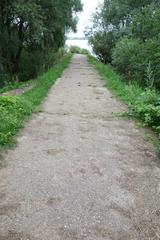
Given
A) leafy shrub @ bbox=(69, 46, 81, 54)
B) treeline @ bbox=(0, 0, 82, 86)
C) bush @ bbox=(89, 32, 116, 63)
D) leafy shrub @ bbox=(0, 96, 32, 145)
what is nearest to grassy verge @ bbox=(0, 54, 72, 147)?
leafy shrub @ bbox=(0, 96, 32, 145)

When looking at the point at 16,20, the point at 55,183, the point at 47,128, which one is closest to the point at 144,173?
the point at 55,183

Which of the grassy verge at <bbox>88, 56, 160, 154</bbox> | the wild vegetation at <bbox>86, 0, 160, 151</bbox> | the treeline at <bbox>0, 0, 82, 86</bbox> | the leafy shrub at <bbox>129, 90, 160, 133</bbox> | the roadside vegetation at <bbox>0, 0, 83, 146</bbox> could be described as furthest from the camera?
the treeline at <bbox>0, 0, 82, 86</bbox>

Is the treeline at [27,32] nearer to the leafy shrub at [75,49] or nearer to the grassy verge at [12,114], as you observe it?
the grassy verge at [12,114]

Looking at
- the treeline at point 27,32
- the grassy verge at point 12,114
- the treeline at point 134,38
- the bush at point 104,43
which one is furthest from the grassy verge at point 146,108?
the bush at point 104,43

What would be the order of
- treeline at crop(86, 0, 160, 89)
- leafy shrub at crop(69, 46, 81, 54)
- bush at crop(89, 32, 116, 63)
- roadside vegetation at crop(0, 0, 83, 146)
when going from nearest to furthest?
roadside vegetation at crop(0, 0, 83, 146) → treeline at crop(86, 0, 160, 89) → bush at crop(89, 32, 116, 63) → leafy shrub at crop(69, 46, 81, 54)

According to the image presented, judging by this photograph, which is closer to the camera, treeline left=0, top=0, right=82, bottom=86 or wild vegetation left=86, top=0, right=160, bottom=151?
wild vegetation left=86, top=0, right=160, bottom=151

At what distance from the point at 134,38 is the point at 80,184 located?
1295 centimetres

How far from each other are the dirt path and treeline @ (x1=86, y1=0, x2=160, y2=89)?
457 centimetres

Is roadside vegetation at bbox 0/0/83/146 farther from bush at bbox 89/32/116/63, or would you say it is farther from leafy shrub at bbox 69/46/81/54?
leafy shrub at bbox 69/46/81/54

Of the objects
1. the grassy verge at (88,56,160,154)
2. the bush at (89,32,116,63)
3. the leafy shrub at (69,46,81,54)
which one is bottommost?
the leafy shrub at (69,46,81,54)

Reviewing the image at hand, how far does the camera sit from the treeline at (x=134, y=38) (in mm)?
11594

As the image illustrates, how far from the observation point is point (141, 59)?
12.2 meters

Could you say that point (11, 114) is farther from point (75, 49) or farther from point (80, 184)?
point (75, 49)

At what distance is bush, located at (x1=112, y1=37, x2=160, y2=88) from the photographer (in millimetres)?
11078
